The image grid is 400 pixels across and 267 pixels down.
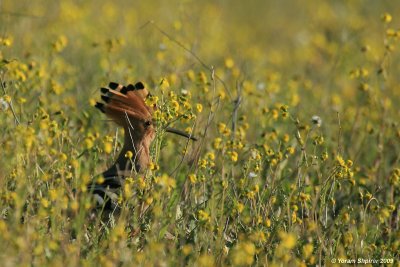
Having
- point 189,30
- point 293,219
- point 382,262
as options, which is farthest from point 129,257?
point 189,30

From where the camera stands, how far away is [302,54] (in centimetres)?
962

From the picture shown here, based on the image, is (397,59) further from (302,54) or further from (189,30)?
(189,30)

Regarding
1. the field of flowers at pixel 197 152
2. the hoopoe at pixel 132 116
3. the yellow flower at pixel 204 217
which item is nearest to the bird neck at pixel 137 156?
the hoopoe at pixel 132 116

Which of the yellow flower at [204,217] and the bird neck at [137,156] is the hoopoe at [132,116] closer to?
the bird neck at [137,156]

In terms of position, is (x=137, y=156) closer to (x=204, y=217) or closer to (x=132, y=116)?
(x=132, y=116)

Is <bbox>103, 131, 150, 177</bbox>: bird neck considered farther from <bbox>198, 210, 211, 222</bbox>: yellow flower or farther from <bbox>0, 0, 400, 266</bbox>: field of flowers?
<bbox>198, 210, 211, 222</bbox>: yellow flower

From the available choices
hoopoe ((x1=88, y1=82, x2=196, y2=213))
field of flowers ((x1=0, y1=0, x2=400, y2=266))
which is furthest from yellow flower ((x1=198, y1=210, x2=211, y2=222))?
hoopoe ((x1=88, y1=82, x2=196, y2=213))

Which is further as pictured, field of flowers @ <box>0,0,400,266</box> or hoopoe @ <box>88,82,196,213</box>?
hoopoe @ <box>88,82,196,213</box>

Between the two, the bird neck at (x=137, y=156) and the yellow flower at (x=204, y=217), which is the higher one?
the bird neck at (x=137, y=156)

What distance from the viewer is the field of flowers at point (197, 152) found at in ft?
12.3

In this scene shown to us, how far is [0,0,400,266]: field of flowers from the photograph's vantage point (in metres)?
3.74

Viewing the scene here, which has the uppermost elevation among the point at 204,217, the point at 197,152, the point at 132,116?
the point at 132,116

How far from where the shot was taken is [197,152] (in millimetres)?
4543

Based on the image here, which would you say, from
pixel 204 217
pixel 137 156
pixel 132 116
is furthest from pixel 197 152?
pixel 204 217
